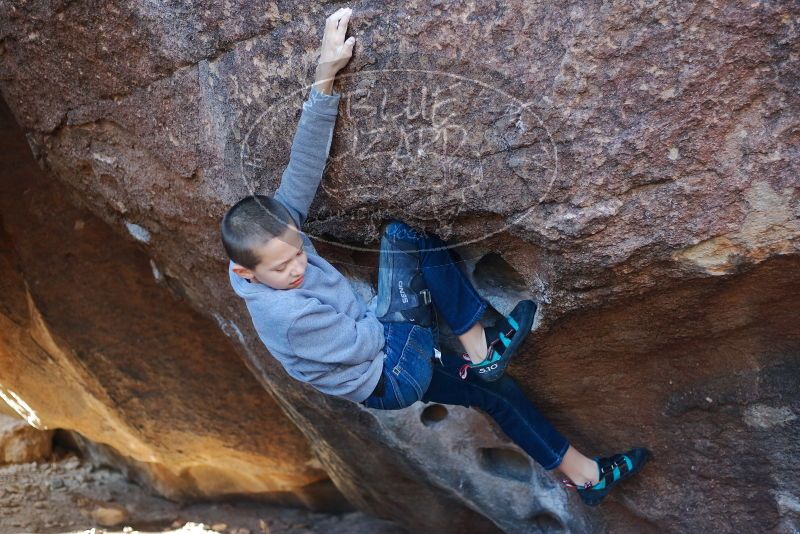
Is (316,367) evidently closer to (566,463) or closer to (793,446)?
(566,463)

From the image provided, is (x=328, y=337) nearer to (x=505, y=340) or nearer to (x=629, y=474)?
Result: (x=505, y=340)

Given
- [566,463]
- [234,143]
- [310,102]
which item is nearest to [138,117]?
[234,143]

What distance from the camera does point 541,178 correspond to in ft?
5.54

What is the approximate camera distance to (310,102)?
70.6 inches

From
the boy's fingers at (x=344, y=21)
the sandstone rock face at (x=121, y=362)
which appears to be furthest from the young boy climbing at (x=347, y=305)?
the sandstone rock face at (x=121, y=362)

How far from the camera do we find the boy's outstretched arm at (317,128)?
1.75m

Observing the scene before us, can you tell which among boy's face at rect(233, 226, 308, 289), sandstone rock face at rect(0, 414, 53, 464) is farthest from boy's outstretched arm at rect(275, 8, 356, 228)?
sandstone rock face at rect(0, 414, 53, 464)

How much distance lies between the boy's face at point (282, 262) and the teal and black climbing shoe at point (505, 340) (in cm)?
46

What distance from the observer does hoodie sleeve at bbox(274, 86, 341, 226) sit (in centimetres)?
179

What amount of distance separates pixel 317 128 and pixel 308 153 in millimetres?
57

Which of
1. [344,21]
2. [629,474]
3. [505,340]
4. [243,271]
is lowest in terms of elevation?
[629,474]

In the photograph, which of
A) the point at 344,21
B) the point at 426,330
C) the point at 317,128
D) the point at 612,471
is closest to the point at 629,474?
the point at 612,471

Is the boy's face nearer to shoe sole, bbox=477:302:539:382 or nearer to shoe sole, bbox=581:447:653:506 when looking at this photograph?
shoe sole, bbox=477:302:539:382

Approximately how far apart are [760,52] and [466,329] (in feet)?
2.72
